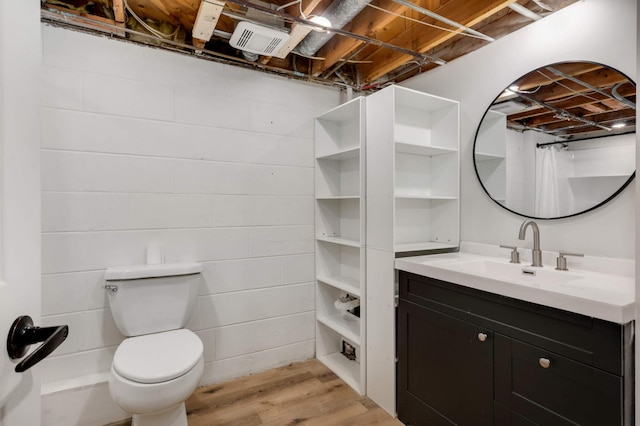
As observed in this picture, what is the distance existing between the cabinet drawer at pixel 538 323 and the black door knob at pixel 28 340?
151 cm

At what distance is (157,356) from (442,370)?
1.40m

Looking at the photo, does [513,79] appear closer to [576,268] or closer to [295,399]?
[576,268]

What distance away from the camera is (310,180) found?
2629 mm

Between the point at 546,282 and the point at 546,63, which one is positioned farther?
the point at 546,63

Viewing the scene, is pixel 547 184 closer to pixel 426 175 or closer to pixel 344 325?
pixel 426 175

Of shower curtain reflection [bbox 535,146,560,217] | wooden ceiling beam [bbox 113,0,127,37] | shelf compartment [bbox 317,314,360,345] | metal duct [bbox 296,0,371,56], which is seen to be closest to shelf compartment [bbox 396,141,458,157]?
shower curtain reflection [bbox 535,146,560,217]

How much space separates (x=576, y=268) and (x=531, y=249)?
225 mm

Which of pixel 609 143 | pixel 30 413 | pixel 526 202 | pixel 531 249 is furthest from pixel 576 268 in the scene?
pixel 30 413

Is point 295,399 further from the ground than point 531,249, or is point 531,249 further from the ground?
point 531,249

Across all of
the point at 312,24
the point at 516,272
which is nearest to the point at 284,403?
the point at 516,272

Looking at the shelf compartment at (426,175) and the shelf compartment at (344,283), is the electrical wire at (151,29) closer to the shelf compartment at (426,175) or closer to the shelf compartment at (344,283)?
the shelf compartment at (426,175)

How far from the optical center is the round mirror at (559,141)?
160 centimetres

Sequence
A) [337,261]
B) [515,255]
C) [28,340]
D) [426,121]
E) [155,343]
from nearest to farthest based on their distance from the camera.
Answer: [28,340]
[155,343]
[515,255]
[426,121]
[337,261]

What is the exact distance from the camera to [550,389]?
127 cm
